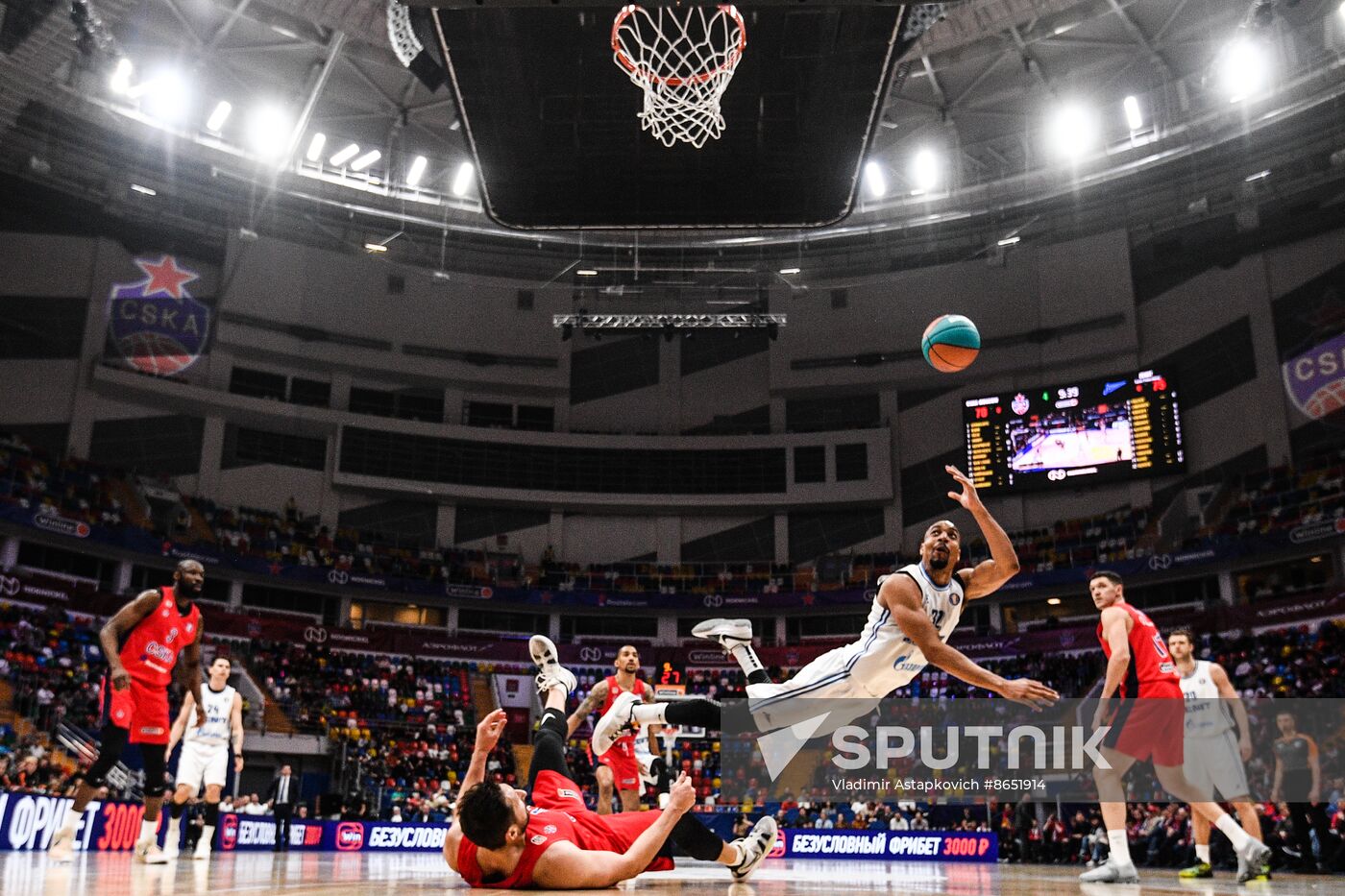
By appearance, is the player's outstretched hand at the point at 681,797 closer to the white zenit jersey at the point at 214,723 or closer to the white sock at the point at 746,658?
the white sock at the point at 746,658

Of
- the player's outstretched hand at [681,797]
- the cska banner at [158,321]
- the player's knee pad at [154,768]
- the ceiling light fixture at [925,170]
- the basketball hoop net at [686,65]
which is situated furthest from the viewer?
the cska banner at [158,321]

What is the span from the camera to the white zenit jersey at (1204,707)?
1019cm

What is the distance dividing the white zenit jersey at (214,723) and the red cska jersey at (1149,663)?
8.72 m

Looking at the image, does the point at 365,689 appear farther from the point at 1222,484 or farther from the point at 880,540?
the point at 1222,484

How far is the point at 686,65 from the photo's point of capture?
1403 cm

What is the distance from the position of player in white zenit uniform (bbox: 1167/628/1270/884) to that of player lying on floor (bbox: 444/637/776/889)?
235 inches

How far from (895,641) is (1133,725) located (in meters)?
2.46

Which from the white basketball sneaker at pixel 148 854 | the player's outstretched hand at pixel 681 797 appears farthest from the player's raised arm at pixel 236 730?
the player's outstretched hand at pixel 681 797

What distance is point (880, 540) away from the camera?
1522 inches

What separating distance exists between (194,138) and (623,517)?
753 inches

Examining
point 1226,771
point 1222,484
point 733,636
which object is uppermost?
point 1222,484

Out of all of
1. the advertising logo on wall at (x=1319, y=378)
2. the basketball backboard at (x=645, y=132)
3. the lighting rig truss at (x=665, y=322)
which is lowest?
the basketball backboard at (x=645, y=132)

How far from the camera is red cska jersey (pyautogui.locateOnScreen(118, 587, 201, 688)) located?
8.58m

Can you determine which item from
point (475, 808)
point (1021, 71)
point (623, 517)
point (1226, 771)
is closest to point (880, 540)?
point (623, 517)
